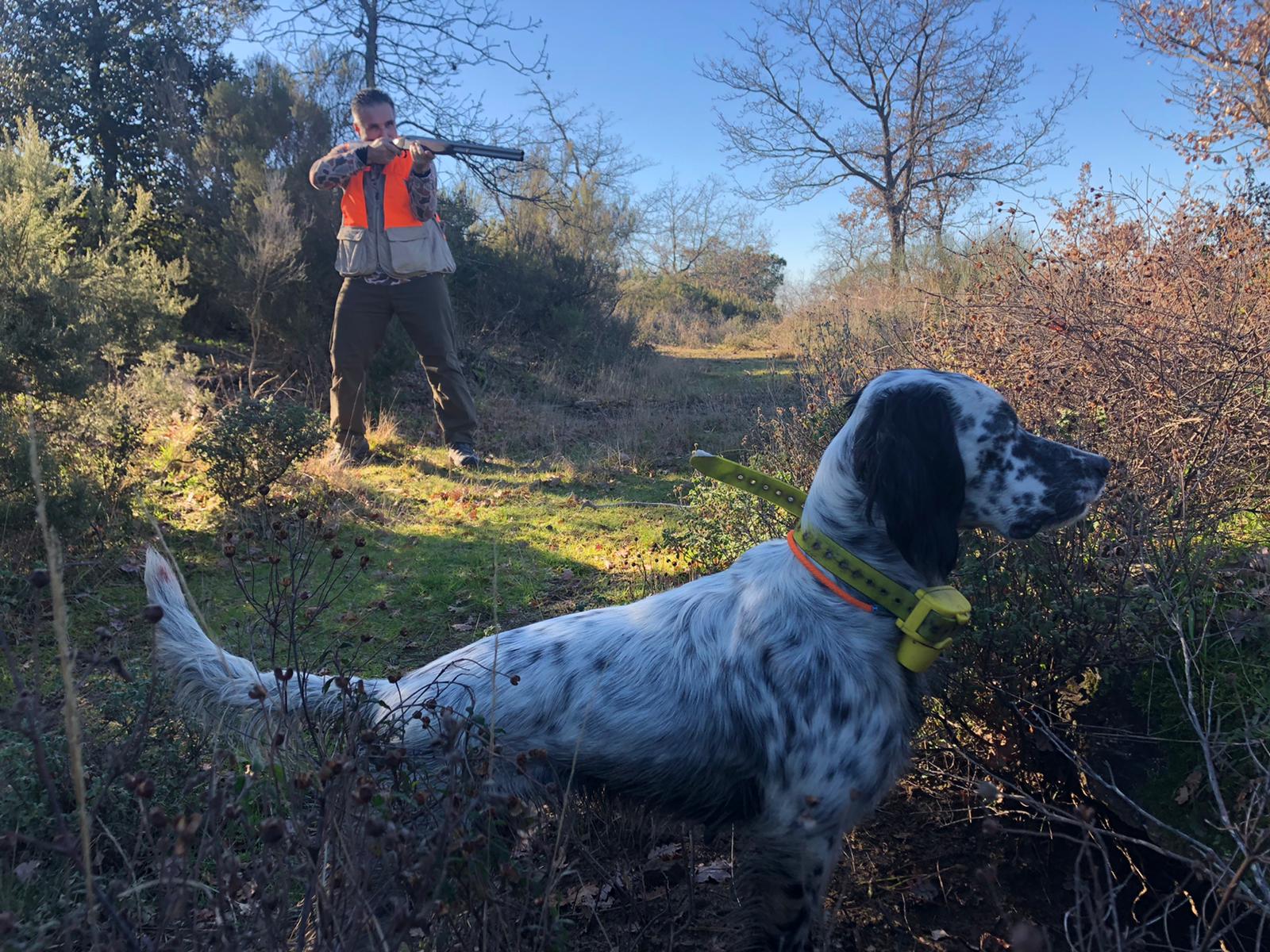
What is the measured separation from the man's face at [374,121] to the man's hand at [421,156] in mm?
333

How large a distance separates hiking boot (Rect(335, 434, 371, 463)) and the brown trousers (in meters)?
0.02

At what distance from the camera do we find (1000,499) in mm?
2100

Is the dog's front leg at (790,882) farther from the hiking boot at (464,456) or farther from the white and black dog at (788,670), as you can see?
the hiking boot at (464,456)

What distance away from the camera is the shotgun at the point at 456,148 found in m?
6.21

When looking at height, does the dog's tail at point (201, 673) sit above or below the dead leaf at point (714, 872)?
above

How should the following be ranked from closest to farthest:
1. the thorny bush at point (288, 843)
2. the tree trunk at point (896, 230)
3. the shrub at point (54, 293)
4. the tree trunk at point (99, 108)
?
the thorny bush at point (288, 843)
the shrub at point (54, 293)
the tree trunk at point (99, 108)
the tree trunk at point (896, 230)

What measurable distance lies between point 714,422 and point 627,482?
222cm

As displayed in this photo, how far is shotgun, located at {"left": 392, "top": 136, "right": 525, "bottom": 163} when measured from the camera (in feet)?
20.4

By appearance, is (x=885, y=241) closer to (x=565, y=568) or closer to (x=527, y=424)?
(x=527, y=424)

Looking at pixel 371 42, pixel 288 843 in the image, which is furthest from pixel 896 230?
pixel 288 843

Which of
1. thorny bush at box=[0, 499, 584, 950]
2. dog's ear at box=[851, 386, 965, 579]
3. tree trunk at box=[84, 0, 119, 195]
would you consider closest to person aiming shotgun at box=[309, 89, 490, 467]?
thorny bush at box=[0, 499, 584, 950]

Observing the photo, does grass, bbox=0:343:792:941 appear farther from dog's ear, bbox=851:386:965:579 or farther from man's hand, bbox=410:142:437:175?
→ man's hand, bbox=410:142:437:175

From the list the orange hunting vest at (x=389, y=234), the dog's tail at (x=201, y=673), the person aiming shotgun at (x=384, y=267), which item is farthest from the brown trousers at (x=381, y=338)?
the dog's tail at (x=201, y=673)

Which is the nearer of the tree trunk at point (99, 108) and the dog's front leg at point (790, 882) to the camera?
the dog's front leg at point (790, 882)
